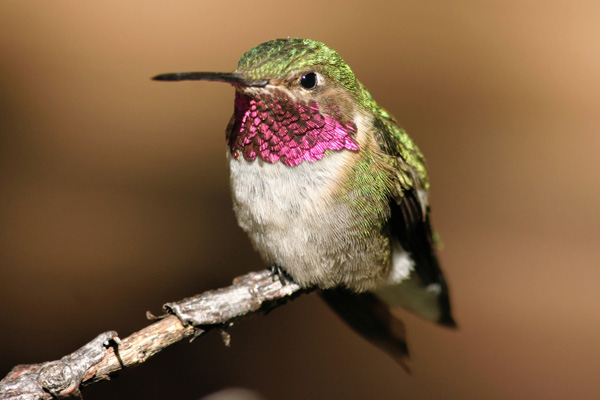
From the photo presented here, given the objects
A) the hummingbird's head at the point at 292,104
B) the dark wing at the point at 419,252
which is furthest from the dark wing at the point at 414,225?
the hummingbird's head at the point at 292,104

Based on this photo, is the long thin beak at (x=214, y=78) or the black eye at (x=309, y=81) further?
the black eye at (x=309, y=81)

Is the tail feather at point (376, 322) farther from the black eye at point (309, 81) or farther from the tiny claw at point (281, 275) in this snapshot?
the black eye at point (309, 81)

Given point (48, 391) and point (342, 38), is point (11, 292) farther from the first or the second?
point (342, 38)

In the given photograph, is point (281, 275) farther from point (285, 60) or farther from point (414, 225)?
point (285, 60)

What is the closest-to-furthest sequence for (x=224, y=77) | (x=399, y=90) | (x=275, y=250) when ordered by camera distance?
1. (x=224, y=77)
2. (x=275, y=250)
3. (x=399, y=90)

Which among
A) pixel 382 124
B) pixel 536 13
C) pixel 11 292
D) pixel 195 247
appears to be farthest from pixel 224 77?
pixel 536 13

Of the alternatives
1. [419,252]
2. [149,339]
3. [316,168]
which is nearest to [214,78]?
[316,168]

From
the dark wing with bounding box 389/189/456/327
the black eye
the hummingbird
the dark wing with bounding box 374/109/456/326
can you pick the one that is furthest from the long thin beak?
the dark wing with bounding box 389/189/456/327
